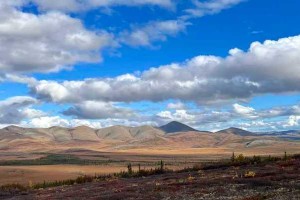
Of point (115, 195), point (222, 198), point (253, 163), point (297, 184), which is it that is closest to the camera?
point (222, 198)

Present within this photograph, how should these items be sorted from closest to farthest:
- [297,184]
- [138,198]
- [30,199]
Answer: [297,184] < [138,198] < [30,199]

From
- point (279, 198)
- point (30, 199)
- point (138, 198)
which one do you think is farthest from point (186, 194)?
point (30, 199)

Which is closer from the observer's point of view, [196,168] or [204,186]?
[204,186]

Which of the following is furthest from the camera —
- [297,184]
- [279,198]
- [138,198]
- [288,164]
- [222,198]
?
[288,164]

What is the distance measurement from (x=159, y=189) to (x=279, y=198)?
15575 mm

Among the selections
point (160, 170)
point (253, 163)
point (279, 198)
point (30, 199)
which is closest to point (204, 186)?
point (279, 198)

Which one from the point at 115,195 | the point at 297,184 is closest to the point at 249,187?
the point at 297,184

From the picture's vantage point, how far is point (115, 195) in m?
41.3

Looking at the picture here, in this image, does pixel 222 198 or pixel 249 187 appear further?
pixel 249 187

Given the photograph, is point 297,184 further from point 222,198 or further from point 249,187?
point 222,198

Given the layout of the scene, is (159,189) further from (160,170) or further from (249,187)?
(160,170)

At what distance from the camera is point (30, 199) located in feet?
152

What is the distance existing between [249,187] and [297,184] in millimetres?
3721

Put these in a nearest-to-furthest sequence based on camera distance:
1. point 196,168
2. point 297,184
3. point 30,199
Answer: point 297,184
point 30,199
point 196,168
